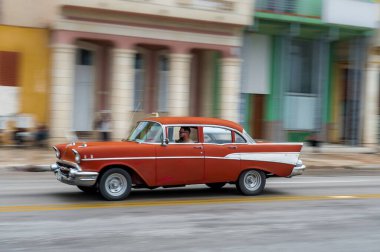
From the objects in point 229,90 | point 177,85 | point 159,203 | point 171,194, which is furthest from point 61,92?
point 159,203

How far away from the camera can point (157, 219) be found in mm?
8086

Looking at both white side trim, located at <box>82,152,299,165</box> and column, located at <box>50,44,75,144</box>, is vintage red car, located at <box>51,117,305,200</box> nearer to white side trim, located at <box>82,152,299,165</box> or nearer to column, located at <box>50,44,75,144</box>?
white side trim, located at <box>82,152,299,165</box>

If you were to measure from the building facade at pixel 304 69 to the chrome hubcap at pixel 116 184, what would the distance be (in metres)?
14.9

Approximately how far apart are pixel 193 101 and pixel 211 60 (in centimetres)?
197

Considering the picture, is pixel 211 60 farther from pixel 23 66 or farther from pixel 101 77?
pixel 23 66

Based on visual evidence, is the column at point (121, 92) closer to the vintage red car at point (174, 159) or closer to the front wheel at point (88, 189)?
the vintage red car at point (174, 159)

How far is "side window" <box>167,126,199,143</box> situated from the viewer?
10.1 m

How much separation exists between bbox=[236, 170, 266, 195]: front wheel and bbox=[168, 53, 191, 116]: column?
10.8m

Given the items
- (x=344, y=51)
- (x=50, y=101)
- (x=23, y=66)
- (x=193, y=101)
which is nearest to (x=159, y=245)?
(x=50, y=101)

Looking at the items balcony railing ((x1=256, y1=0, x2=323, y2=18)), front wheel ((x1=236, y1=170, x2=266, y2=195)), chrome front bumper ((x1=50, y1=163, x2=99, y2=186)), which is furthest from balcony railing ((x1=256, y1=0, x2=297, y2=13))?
chrome front bumper ((x1=50, y1=163, x2=99, y2=186))

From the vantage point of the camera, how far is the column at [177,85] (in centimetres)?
2142

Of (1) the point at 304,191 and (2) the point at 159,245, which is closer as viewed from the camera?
(2) the point at 159,245

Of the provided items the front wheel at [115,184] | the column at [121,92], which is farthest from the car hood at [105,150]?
the column at [121,92]

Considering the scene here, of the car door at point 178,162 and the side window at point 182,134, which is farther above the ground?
the side window at point 182,134
